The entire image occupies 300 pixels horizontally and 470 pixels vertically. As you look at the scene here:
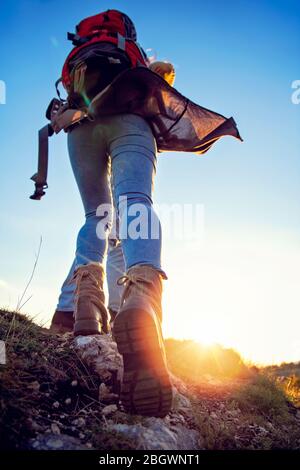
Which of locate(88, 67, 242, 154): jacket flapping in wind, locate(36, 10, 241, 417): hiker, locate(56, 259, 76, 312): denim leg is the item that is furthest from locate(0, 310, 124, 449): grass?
locate(88, 67, 242, 154): jacket flapping in wind

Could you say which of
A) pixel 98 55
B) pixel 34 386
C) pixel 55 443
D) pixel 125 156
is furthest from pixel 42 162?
pixel 55 443

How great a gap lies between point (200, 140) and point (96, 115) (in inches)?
30.7

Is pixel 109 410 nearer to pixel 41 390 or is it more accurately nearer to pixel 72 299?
pixel 41 390

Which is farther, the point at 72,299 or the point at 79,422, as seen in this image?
the point at 72,299

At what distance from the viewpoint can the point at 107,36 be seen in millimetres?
2455

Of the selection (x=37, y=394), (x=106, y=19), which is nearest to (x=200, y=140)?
(x=106, y=19)

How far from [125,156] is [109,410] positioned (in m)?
1.38

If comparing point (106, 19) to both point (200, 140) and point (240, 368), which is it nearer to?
point (200, 140)

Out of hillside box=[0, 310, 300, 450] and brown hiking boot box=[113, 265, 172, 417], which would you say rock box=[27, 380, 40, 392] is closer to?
hillside box=[0, 310, 300, 450]

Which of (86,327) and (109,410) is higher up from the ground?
(86,327)

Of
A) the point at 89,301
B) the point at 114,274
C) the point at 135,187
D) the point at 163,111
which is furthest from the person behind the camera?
the point at 114,274

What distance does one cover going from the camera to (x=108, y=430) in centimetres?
153

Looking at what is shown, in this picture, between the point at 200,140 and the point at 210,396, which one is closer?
the point at 200,140

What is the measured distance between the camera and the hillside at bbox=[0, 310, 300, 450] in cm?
143
